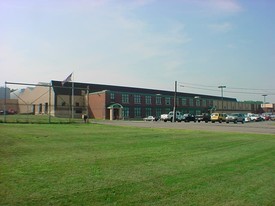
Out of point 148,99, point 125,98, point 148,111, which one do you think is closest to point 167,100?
point 148,99

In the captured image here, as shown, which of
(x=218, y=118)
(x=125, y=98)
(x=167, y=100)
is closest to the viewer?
(x=218, y=118)

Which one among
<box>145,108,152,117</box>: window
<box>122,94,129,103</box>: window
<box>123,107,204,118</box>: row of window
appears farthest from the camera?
<box>145,108,152,117</box>: window

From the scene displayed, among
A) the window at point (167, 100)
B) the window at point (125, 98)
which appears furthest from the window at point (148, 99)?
the window at point (125, 98)

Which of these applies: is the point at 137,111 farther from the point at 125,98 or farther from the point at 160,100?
the point at 160,100

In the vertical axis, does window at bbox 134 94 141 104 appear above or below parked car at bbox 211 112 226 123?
above

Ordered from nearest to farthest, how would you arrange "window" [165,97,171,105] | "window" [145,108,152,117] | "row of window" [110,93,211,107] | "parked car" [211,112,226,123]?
"parked car" [211,112,226,123] < "row of window" [110,93,211,107] < "window" [145,108,152,117] < "window" [165,97,171,105]

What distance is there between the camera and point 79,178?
7.25 metres

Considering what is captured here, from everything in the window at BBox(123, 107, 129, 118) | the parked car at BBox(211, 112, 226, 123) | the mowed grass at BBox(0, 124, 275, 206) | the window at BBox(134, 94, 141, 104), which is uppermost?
the window at BBox(134, 94, 141, 104)

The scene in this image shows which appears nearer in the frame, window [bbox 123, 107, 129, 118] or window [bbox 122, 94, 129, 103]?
window [bbox 123, 107, 129, 118]

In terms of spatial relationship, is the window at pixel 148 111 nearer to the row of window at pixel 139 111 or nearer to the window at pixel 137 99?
the row of window at pixel 139 111

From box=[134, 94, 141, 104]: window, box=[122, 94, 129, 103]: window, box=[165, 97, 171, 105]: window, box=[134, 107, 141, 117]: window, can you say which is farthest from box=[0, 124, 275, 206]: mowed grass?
box=[165, 97, 171, 105]: window

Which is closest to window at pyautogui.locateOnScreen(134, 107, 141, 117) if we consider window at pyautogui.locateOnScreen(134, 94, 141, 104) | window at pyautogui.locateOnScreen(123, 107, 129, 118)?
window at pyautogui.locateOnScreen(134, 94, 141, 104)

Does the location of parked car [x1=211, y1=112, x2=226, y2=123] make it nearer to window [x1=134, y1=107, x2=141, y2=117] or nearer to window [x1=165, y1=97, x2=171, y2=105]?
window [x1=134, y1=107, x2=141, y2=117]

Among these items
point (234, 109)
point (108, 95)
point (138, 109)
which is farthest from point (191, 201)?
point (234, 109)
